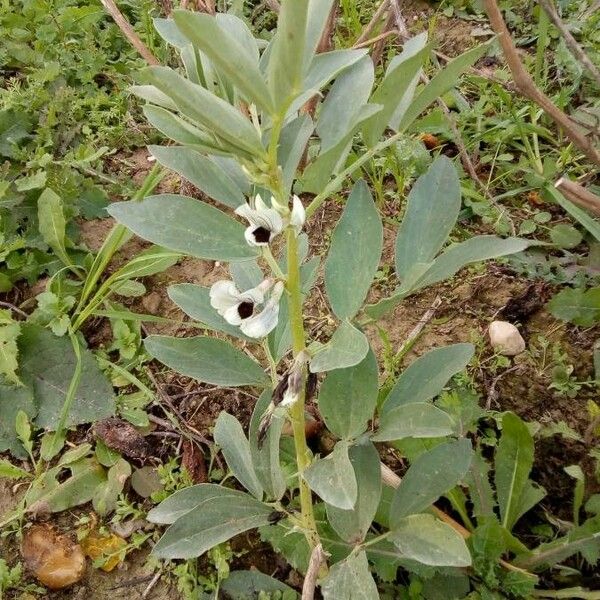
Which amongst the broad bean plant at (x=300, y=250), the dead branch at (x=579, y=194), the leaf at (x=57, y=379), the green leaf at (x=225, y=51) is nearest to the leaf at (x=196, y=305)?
the broad bean plant at (x=300, y=250)

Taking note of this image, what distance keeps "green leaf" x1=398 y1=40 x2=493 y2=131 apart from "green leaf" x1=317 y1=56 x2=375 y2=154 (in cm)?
6

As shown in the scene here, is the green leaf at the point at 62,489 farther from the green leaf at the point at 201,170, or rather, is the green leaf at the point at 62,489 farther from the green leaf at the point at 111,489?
the green leaf at the point at 201,170

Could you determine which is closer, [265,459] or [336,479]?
[336,479]

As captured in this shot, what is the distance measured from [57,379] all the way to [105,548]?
472 mm

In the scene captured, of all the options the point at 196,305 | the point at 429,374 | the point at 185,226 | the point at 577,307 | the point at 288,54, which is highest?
the point at 288,54

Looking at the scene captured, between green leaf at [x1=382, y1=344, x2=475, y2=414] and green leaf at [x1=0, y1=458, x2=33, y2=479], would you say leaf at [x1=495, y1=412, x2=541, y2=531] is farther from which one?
green leaf at [x1=0, y1=458, x2=33, y2=479]

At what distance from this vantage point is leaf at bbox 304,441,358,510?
2.76 feet

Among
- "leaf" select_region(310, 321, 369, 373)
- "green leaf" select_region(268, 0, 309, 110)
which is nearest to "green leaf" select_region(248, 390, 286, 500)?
"leaf" select_region(310, 321, 369, 373)

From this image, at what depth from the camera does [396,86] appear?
81 centimetres

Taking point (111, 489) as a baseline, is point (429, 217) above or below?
above

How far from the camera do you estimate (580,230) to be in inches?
78.5

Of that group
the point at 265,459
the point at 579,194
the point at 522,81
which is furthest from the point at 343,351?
the point at 522,81

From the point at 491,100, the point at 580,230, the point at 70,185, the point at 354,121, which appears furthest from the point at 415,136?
the point at 354,121

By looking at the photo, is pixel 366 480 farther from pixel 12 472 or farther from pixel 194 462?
pixel 12 472
